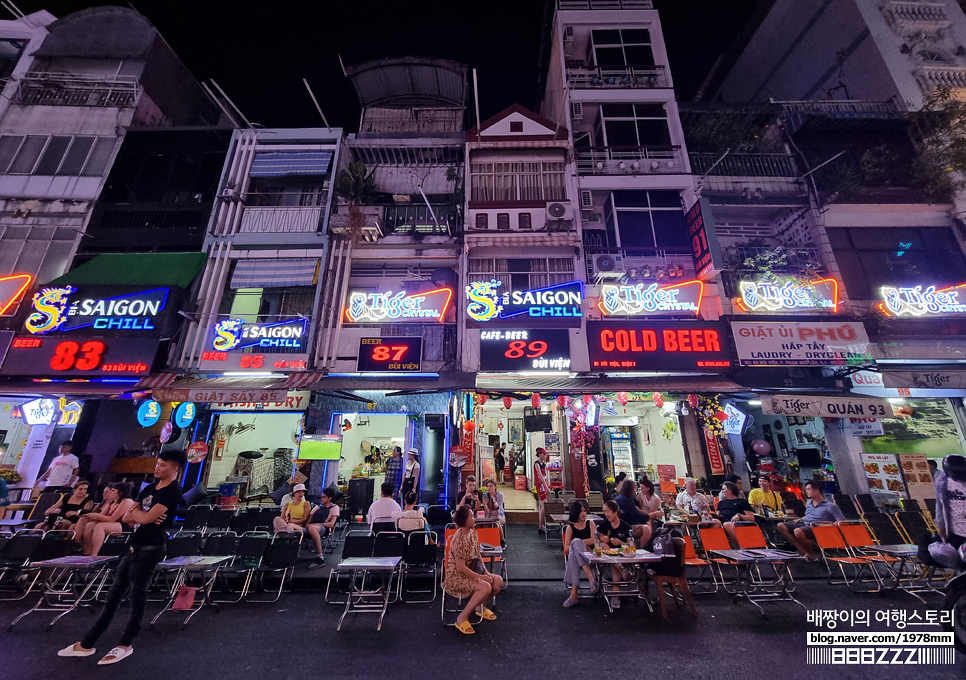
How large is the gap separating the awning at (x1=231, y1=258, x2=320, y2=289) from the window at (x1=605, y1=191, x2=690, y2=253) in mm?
10264

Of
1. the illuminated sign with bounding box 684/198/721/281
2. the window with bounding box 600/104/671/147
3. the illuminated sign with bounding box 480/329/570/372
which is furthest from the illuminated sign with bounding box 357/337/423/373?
the window with bounding box 600/104/671/147

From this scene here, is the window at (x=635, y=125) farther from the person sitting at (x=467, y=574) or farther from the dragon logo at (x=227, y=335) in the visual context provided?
the dragon logo at (x=227, y=335)

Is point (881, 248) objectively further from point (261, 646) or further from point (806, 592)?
point (261, 646)

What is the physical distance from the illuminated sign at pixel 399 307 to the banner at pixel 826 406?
8.83m

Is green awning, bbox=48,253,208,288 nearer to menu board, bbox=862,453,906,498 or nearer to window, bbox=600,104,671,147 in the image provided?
window, bbox=600,104,671,147

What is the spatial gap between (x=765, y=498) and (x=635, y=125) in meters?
12.7

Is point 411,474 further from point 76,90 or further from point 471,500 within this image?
point 76,90

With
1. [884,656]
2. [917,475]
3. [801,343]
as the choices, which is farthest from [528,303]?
[917,475]

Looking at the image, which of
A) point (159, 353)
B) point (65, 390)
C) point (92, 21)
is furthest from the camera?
point (92, 21)

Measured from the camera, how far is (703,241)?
10.9 metres

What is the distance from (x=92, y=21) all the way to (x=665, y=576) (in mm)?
26038

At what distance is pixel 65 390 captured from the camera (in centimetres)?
971

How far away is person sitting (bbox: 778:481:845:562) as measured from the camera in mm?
7309

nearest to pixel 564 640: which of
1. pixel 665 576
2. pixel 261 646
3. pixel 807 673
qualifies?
pixel 665 576
